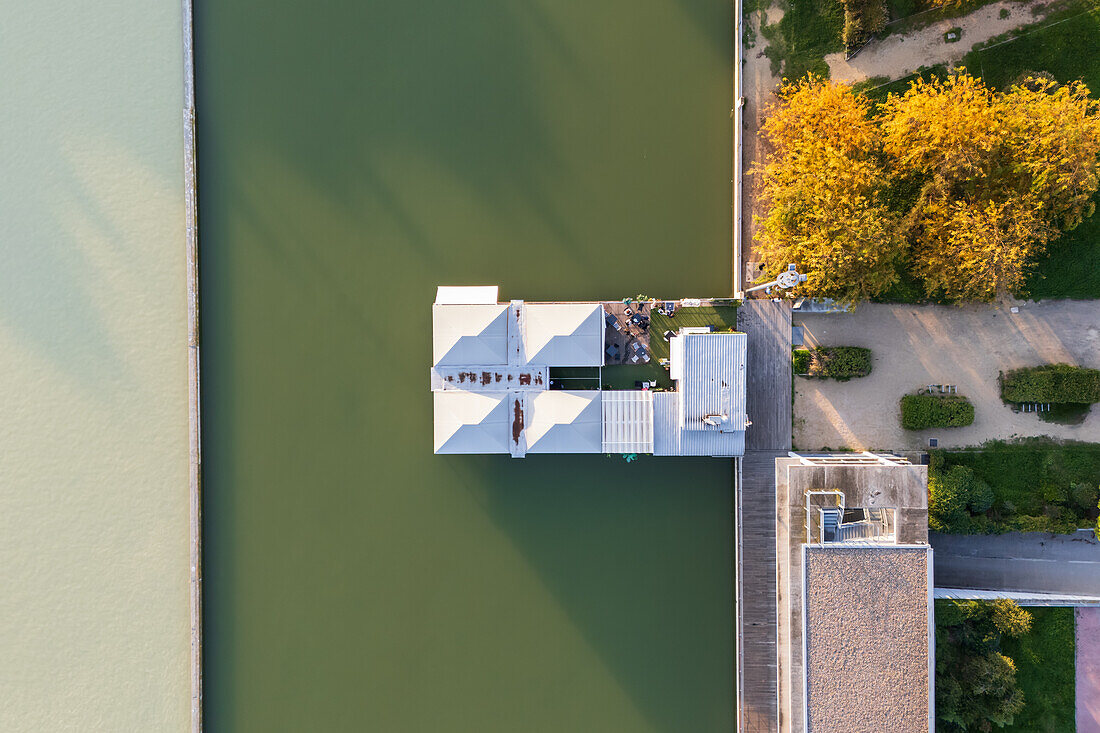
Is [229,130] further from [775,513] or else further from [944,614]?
[944,614]

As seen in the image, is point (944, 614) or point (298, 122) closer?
point (944, 614)

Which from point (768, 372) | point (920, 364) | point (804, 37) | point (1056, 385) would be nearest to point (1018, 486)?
point (1056, 385)

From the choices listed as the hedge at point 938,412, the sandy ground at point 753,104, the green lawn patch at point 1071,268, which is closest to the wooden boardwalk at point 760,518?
the sandy ground at point 753,104

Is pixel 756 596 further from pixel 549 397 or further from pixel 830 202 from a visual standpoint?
pixel 830 202

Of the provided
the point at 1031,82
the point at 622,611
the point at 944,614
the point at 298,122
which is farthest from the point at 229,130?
the point at 944,614

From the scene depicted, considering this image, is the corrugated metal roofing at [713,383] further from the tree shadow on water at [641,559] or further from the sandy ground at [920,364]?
the sandy ground at [920,364]

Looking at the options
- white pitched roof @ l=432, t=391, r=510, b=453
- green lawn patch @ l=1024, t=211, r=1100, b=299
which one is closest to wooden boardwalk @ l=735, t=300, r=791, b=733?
white pitched roof @ l=432, t=391, r=510, b=453
